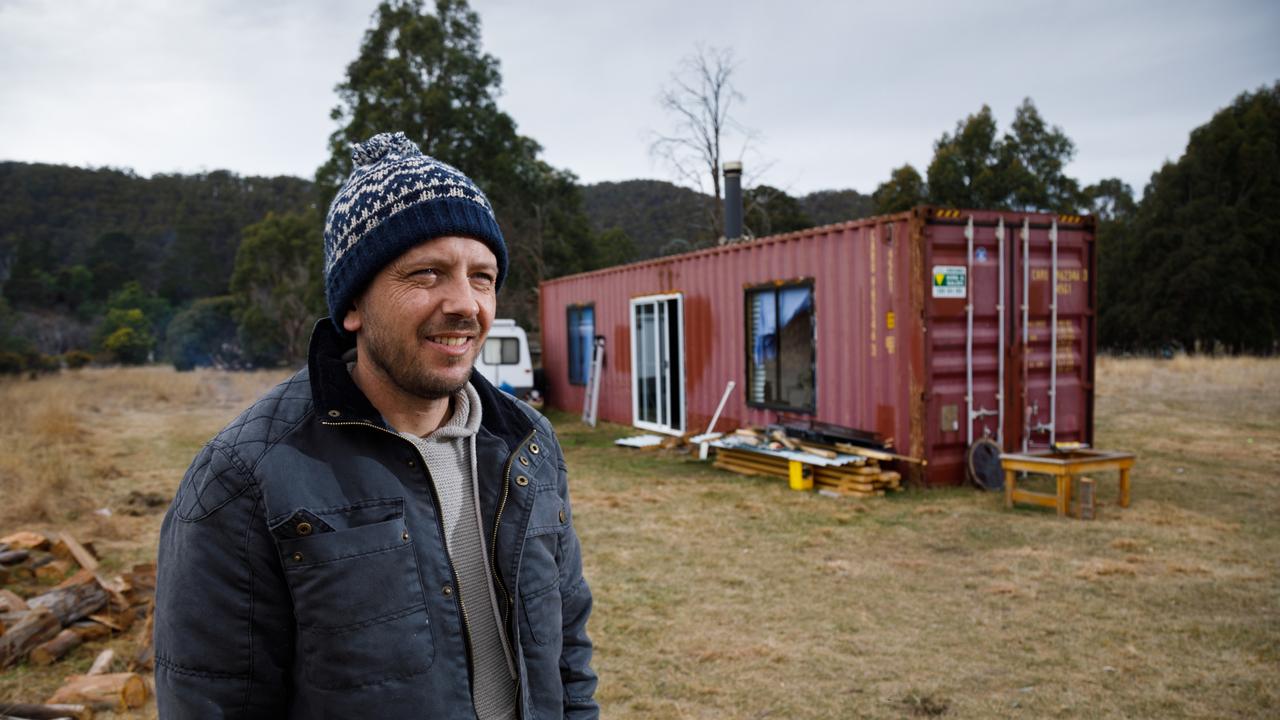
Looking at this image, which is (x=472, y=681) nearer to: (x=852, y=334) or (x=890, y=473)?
(x=890, y=473)

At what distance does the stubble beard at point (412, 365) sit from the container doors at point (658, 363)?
11.7m

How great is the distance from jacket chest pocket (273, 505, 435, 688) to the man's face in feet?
0.94

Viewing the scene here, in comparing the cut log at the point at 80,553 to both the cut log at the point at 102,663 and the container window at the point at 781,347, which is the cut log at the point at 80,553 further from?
the container window at the point at 781,347

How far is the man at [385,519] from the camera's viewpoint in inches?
54.7

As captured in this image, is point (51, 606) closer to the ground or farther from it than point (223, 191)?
closer to the ground

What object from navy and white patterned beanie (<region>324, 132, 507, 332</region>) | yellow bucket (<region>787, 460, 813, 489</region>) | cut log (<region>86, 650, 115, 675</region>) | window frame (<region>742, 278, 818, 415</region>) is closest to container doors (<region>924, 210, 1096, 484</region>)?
yellow bucket (<region>787, 460, 813, 489</region>)

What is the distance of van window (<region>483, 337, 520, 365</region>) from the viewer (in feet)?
55.3

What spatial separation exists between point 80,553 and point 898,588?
6.09 m

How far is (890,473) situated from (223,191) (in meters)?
72.5

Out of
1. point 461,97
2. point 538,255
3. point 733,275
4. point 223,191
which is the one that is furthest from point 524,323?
point 223,191

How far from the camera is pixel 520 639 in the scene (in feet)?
5.50

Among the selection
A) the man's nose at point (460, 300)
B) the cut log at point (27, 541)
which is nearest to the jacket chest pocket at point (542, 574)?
the man's nose at point (460, 300)

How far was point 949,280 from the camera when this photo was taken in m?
8.82

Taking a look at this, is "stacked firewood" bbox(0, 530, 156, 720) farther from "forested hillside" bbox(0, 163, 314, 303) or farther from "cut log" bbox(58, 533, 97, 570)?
"forested hillside" bbox(0, 163, 314, 303)
